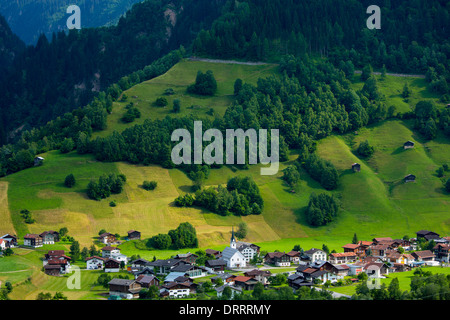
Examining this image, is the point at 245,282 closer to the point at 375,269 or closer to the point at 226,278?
the point at 226,278

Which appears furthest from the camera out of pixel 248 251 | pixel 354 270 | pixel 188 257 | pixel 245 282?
pixel 248 251

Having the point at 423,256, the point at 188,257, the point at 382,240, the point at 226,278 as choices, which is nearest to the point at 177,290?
the point at 226,278

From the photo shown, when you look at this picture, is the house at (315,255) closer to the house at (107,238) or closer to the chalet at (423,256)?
the chalet at (423,256)

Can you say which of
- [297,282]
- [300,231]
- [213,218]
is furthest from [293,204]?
[297,282]

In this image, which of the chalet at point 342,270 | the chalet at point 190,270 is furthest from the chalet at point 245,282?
the chalet at point 342,270

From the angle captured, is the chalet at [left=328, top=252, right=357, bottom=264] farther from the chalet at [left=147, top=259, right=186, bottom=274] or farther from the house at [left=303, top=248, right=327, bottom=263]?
the chalet at [left=147, top=259, right=186, bottom=274]

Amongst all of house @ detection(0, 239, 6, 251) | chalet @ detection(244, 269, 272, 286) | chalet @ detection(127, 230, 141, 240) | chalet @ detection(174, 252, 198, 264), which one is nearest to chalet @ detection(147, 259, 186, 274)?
chalet @ detection(174, 252, 198, 264)

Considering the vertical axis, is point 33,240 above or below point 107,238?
above
